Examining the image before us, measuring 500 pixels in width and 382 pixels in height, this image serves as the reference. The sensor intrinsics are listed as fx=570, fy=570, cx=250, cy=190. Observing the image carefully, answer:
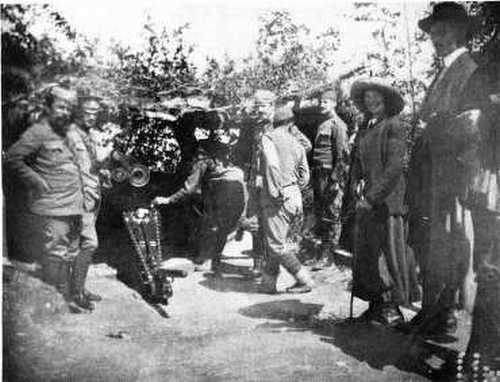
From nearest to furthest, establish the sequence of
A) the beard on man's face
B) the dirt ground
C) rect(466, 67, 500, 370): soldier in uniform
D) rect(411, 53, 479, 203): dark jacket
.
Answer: rect(466, 67, 500, 370): soldier in uniform, the dirt ground, the beard on man's face, rect(411, 53, 479, 203): dark jacket

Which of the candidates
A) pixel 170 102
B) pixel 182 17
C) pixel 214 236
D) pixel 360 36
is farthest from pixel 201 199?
pixel 360 36

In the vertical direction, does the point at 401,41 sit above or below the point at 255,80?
above

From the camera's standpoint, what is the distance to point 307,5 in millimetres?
3543

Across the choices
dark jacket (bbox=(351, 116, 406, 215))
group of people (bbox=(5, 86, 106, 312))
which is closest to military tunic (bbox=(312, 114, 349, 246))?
dark jacket (bbox=(351, 116, 406, 215))

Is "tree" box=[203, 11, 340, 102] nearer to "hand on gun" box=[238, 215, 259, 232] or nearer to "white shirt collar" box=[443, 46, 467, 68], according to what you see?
"white shirt collar" box=[443, 46, 467, 68]

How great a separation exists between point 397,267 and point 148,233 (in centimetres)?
163

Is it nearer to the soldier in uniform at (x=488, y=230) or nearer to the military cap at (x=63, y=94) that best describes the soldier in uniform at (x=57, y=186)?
the military cap at (x=63, y=94)

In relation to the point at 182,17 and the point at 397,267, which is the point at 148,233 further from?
the point at 397,267

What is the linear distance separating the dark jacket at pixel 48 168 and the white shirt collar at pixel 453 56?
7.40 feet

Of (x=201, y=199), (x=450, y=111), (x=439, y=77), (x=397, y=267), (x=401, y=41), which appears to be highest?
(x=401, y=41)

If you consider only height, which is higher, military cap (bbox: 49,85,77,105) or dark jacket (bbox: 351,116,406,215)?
military cap (bbox: 49,85,77,105)

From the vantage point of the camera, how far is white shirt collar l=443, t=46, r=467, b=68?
11.5 ft

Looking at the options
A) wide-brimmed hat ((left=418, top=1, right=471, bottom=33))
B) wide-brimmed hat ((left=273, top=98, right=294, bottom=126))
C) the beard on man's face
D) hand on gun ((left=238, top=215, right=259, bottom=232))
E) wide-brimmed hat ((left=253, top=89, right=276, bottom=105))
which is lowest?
hand on gun ((left=238, top=215, right=259, bottom=232))

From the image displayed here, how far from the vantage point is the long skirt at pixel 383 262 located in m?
3.64
